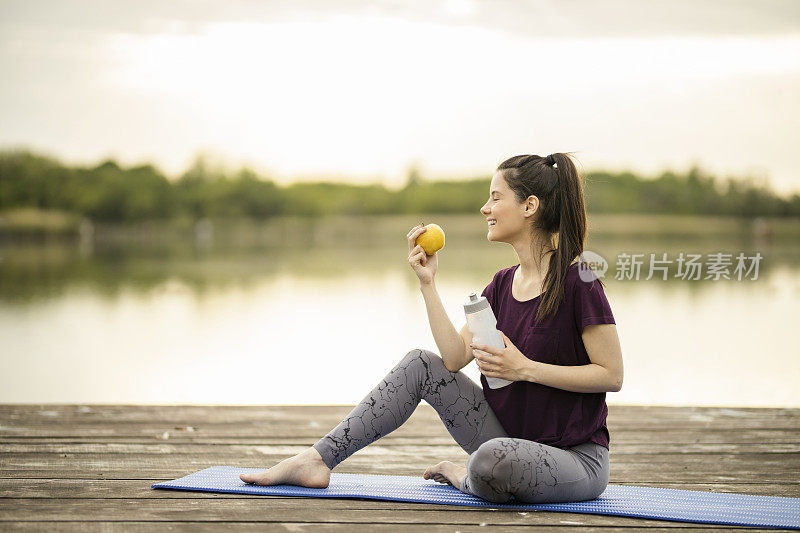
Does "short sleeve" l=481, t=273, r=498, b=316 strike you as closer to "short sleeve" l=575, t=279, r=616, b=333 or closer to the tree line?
"short sleeve" l=575, t=279, r=616, b=333

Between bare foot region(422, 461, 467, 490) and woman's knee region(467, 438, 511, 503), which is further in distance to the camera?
bare foot region(422, 461, 467, 490)

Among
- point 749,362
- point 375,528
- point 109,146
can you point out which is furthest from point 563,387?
point 109,146

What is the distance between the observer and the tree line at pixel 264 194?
3728 centimetres

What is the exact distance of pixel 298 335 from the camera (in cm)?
1173

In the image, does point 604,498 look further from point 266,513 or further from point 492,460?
point 266,513

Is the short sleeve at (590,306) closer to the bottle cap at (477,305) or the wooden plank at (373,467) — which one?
the bottle cap at (477,305)

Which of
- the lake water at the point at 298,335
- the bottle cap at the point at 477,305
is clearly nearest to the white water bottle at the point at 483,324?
the bottle cap at the point at 477,305

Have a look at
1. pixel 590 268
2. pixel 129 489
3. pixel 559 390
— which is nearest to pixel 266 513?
pixel 129 489

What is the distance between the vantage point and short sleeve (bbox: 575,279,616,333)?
237 centimetres

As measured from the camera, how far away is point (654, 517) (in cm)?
234

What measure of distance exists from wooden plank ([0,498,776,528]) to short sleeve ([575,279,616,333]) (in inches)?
20.0

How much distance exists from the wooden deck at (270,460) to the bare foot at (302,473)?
0.09 m

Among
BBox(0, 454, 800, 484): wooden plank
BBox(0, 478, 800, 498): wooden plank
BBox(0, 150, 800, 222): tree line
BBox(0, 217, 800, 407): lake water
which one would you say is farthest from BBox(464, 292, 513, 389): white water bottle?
BBox(0, 150, 800, 222): tree line

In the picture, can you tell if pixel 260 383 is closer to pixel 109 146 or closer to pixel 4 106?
pixel 4 106
